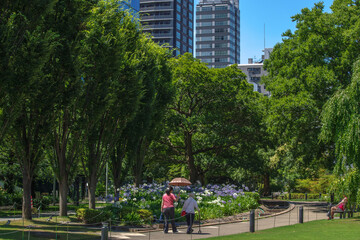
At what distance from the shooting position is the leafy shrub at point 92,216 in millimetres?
19797

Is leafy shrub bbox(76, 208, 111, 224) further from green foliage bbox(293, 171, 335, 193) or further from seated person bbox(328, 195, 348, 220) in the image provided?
green foliage bbox(293, 171, 335, 193)

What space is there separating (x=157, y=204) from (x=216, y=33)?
489 feet

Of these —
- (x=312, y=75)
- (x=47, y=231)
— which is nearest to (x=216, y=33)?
(x=312, y=75)

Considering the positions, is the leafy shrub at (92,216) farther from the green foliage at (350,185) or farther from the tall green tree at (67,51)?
the green foliage at (350,185)

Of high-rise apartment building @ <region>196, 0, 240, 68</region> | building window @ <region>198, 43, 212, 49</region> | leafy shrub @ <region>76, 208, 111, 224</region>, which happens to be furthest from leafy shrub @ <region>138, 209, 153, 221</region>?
building window @ <region>198, 43, 212, 49</region>

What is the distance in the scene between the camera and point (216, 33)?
167125 millimetres

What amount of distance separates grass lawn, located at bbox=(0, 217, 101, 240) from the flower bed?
6.17 feet

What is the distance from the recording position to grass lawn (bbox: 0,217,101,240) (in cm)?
1524

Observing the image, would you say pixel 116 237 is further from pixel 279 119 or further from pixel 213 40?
pixel 213 40

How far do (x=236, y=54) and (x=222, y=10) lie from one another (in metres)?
17.1

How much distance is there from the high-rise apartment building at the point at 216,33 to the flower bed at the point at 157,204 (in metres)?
138

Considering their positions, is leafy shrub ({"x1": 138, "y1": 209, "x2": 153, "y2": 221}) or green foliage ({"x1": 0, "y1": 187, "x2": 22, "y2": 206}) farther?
green foliage ({"x1": 0, "y1": 187, "x2": 22, "y2": 206})

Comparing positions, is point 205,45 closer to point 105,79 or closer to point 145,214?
point 105,79

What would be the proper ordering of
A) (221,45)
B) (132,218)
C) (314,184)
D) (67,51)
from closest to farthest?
(67,51)
(132,218)
(314,184)
(221,45)
